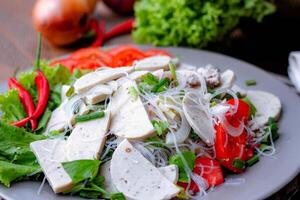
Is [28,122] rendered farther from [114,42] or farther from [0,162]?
[114,42]

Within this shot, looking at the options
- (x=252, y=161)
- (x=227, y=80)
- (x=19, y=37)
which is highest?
(x=227, y=80)

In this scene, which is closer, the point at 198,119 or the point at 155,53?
the point at 198,119

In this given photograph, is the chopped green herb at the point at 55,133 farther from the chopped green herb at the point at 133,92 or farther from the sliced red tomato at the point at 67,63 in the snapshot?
the sliced red tomato at the point at 67,63

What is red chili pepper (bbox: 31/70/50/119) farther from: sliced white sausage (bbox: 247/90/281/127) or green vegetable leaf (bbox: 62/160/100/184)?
sliced white sausage (bbox: 247/90/281/127)

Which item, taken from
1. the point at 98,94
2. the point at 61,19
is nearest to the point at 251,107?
the point at 98,94

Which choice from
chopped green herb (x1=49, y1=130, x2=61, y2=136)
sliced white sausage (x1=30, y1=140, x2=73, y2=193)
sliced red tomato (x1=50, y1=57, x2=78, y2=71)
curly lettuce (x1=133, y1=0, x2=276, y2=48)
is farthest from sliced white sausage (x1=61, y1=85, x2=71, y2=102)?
curly lettuce (x1=133, y1=0, x2=276, y2=48)

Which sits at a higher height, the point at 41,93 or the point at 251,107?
the point at 41,93

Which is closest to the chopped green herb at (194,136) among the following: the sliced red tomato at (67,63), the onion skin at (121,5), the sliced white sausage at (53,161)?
the sliced white sausage at (53,161)

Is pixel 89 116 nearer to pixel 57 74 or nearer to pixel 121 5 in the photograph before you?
pixel 57 74
